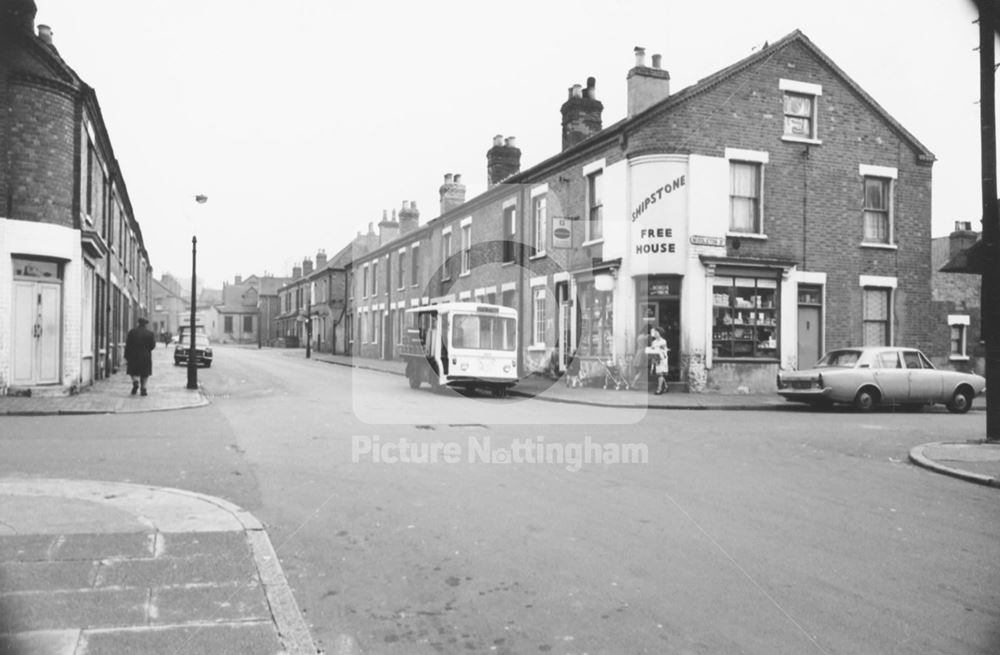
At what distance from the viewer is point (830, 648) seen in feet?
12.9

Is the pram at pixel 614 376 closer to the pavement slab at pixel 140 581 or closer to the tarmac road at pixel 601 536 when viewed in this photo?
the tarmac road at pixel 601 536

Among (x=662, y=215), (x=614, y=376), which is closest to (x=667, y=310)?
(x=614, y=376)

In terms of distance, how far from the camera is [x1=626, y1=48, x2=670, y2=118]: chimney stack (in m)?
22.9

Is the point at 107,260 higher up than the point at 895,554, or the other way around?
the point at 107,260

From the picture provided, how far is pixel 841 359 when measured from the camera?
18484mm

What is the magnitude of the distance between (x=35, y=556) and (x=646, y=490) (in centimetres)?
535

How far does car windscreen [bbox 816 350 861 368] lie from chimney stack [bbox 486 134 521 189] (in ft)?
57.1

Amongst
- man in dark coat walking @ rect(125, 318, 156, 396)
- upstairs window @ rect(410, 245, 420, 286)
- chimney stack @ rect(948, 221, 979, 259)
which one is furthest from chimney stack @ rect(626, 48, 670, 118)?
upstairs window @ rect(410, 245, 420, 286)

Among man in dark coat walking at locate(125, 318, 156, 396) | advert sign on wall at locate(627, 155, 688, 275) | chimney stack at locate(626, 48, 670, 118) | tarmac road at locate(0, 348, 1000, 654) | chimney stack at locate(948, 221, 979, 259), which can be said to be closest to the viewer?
tarmac road at locate(0, 348, 1000, 654)

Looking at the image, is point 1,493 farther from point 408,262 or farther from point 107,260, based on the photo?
point 408,262

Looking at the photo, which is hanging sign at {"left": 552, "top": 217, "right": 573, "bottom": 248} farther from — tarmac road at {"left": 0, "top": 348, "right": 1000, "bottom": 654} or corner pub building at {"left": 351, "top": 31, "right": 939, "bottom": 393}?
tarmac road at {"left": 0, "top": 348, "right": 1000, "bottom": 654}

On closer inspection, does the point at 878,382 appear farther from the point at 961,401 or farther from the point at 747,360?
the point at 747,360

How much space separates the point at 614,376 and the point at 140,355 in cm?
1235

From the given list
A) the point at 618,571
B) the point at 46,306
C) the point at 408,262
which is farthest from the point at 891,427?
the point at 408,262
